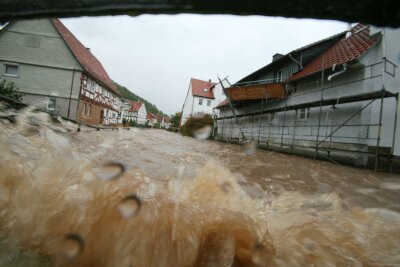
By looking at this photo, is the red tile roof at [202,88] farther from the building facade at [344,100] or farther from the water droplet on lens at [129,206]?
the water droplet on lens at [129,206]

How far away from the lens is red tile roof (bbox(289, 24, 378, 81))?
34.0 ft

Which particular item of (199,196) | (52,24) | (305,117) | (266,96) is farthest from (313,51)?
(52,24)

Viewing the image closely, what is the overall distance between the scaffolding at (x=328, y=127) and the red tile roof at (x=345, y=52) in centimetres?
99

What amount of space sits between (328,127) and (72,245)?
12122mm

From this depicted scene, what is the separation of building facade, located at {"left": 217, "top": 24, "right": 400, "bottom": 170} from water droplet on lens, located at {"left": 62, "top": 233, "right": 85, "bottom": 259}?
25.4ft

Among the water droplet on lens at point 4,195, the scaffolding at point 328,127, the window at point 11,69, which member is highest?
the window at point 11,69

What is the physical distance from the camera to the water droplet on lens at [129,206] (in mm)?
1092

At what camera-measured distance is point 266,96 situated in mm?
16109

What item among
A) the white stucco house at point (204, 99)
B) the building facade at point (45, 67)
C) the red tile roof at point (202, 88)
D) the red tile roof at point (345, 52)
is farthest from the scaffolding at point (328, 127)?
the red tile roof at point (202, 88)

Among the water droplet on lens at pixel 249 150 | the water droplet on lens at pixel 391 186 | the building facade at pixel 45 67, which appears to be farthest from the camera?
the building facade at pixel 45 67

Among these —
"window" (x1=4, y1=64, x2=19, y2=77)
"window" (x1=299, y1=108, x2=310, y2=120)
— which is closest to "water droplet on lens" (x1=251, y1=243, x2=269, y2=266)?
"window" (x1=299, y1=108, x2=310, y2=120)

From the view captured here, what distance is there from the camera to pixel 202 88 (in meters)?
47.8

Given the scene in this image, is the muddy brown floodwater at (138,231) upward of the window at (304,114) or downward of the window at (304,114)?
downward

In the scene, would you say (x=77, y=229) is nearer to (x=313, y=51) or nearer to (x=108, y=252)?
(x=108, y=252)
